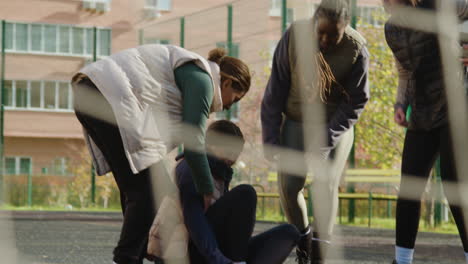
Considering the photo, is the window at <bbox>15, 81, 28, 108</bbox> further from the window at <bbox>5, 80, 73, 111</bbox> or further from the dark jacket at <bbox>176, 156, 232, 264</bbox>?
the dark jacket at <bbox>176, 156, 232, 264</bbox>

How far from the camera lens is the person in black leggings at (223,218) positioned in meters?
2.55

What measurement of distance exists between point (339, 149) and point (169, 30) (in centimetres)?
802

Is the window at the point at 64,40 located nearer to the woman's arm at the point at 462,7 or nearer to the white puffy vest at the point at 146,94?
the woman's arm at the point at 462,7

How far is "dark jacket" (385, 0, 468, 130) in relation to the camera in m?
2.86

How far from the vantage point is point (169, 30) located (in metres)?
11.1

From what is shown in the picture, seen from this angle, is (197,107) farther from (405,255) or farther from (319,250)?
(319,250)

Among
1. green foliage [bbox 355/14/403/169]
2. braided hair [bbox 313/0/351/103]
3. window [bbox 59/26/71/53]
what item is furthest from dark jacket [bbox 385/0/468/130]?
window [bbox 59/26/71/53]

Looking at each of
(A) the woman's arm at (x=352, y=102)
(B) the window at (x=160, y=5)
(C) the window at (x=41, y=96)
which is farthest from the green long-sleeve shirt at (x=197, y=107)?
(C) the window at (x=41, y=96)

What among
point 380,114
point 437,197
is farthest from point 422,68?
point 380,114

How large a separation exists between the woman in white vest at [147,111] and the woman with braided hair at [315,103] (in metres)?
0.57

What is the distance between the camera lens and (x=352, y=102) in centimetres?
325

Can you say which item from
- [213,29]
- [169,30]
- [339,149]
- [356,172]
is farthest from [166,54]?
[169,30]

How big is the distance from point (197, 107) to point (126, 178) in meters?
0.29

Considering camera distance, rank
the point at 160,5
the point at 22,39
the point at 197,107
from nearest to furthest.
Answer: the point at 197,107
the point at 160,5
the point at 22,39
